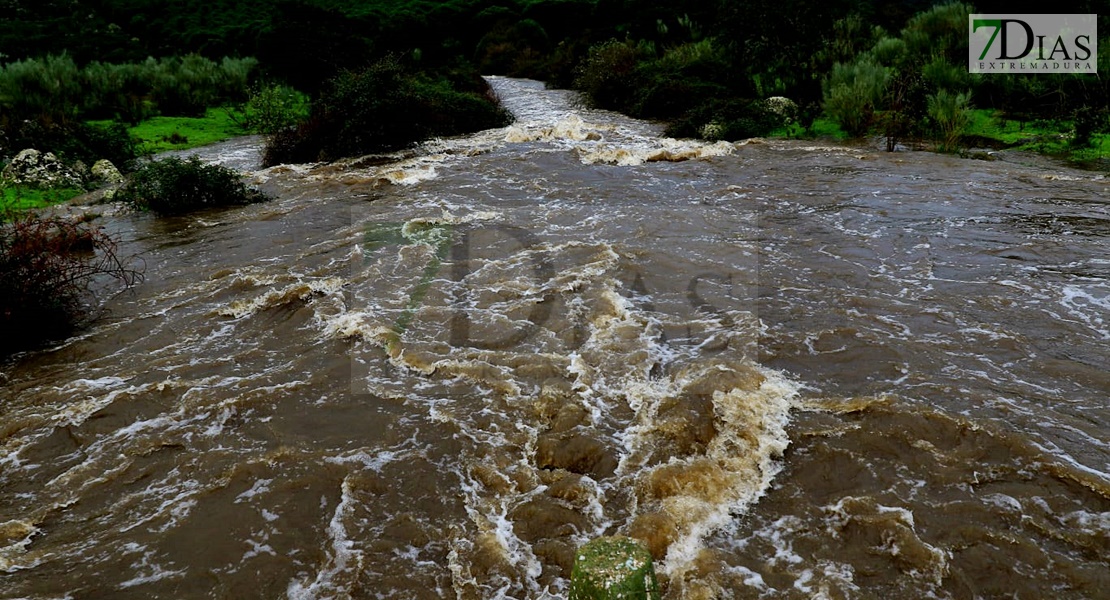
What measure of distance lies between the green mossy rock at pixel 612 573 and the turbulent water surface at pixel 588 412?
4.58 ft

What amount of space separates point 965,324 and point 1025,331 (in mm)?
477

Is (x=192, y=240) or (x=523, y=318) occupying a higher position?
(x=192, y=240)

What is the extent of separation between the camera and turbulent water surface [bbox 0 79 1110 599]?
151 inches

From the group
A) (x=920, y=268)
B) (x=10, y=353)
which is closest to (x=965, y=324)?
(x=920, y=268)

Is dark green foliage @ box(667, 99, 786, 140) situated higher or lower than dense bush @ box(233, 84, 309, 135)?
lower

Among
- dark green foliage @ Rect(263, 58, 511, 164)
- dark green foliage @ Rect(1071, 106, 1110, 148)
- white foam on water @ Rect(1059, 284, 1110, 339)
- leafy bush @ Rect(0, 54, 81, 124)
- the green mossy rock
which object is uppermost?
leafy bush @ Rect(0, 54, 81, 124)

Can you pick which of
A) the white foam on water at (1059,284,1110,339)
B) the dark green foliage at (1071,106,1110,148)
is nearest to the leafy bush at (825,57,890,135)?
the dark green foliage at (1071,106,1110,148)

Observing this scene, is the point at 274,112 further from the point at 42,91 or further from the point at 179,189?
the point at 42,91

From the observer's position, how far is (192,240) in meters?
9.95

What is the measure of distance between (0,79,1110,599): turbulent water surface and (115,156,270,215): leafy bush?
1.79 metres

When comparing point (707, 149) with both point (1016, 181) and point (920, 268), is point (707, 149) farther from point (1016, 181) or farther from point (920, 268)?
point (920, 268)

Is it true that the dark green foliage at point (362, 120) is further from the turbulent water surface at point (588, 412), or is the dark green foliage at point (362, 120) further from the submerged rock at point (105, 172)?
the turbulent water surface at point (588, 412)

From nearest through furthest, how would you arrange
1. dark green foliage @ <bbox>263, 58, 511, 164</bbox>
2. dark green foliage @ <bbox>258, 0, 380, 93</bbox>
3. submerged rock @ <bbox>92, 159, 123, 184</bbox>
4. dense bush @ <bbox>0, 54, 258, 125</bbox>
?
submerged rock @ <bbox>92, 159, 123, 184</bbox> < dark green foliage @ <bbox>263, 58, 511, 164</bbox> < dense bush @ <bbox>0, 54, 258, 125</bbox> < dark green foliage @ <bbox>258, 0, 380, 93</bbox>

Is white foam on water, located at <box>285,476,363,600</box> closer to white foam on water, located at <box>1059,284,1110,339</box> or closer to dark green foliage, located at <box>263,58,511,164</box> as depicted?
white foam on water, located at <box>1059,284,1110,339</box>
